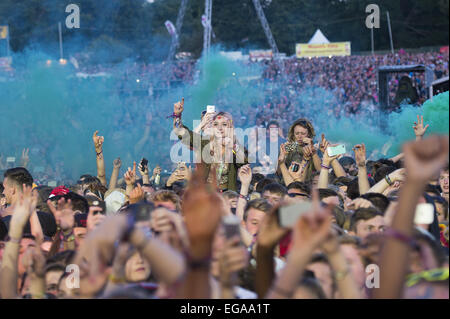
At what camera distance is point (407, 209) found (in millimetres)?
2590

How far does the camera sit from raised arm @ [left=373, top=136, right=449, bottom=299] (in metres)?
2.49

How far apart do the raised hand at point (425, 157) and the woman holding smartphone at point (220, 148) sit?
16.1ft

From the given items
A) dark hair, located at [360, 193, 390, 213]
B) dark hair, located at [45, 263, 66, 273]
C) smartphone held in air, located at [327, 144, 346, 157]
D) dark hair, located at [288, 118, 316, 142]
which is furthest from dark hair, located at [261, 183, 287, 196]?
dark hair, located at [45, 263, 66, 273]

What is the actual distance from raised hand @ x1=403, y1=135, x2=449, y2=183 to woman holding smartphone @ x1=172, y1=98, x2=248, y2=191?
4.91m

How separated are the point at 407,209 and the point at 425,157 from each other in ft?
0.65

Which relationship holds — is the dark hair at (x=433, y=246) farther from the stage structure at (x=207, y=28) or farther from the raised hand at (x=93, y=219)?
the stage structure at (x=207, y=28)

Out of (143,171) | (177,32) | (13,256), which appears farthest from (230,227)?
(177,32)

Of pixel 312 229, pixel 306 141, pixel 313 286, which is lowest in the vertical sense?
pixel 313 286

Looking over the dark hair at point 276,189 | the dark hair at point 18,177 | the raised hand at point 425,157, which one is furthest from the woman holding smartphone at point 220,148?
the raised hand at point 425,157

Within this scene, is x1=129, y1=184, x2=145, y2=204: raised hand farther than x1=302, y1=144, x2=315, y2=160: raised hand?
No

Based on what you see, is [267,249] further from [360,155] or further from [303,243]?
[360,155]

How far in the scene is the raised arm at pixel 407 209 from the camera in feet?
8.16

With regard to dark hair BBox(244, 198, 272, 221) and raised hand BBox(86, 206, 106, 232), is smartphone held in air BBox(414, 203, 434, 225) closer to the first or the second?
dark hair BBox(244, 198, 272, 221)
